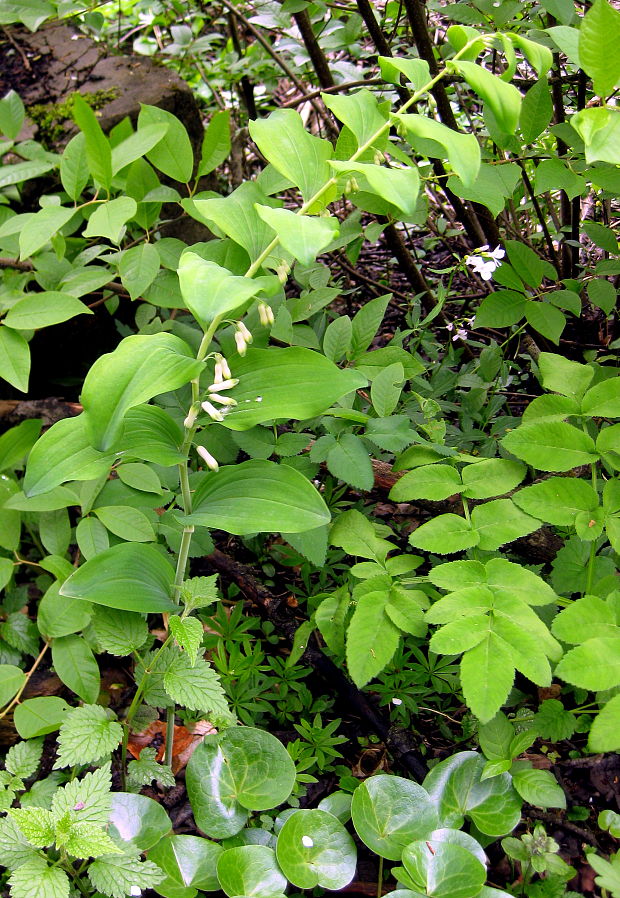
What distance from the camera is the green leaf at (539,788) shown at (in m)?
1.24

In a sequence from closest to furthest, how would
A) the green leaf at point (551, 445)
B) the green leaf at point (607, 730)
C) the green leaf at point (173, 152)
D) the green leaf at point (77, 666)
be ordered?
the green leaf at point (607, 730)
the green leaf at point (551, 445)
the green leaf at point (77, 666)
the green leaf at point (173, 152)

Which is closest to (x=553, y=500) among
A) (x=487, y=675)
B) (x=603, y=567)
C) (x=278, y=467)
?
(x=603, y=567)

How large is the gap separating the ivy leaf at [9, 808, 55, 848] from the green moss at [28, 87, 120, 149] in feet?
7.81

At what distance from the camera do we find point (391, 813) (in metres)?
1.25

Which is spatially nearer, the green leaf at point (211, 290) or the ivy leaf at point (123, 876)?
the green leaf at point (211, 290)

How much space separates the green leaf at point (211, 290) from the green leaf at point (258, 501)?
14.4 inches

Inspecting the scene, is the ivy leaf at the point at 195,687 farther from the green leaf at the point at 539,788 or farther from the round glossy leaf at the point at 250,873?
the green leaf at the point at 539,788

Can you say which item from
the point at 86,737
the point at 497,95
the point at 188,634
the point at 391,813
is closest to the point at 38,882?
the point at 86,737

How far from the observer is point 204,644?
1698 mm

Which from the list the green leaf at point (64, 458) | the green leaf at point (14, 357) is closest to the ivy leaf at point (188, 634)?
the green leaf at point (64, 458)

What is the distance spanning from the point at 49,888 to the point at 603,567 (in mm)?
1150

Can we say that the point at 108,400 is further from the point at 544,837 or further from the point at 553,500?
the point at 544,837

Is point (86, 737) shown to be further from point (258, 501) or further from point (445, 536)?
point (445, 536)

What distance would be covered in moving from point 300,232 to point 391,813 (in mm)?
1027
